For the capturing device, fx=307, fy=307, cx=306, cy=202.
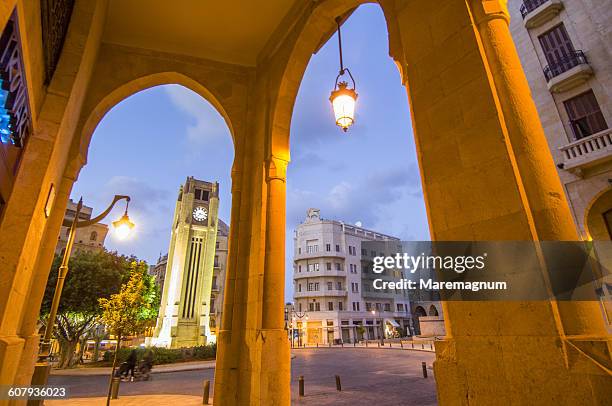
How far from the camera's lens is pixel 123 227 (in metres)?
9.05

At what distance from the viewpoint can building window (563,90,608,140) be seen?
Answer: 11.6 meters

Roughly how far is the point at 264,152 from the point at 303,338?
160 ft

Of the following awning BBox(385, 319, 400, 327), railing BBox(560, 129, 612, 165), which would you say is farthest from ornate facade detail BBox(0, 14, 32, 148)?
awning BBox(385, 319, 400, 327)

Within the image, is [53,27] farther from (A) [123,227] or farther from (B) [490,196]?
(A) [123,227]

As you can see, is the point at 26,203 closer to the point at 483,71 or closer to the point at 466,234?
the point at 466,234

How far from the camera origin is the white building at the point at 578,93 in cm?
1100

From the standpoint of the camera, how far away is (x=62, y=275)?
7051mm

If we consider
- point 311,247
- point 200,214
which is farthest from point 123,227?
point 311,247

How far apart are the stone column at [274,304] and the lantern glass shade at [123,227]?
5.10m

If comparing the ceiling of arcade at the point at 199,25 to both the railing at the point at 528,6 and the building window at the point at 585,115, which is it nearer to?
the building window at the point at 585,115

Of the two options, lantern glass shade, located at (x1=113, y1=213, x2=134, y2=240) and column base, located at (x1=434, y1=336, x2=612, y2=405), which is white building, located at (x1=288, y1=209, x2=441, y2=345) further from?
column base, located at (x1=434, y1=336, x2=612, y2=405)

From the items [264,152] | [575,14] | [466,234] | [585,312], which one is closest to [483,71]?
[466,234]

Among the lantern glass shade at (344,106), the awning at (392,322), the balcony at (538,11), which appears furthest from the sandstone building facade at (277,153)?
the awning at (392,322)

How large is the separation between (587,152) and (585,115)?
A: 193 centimetres
